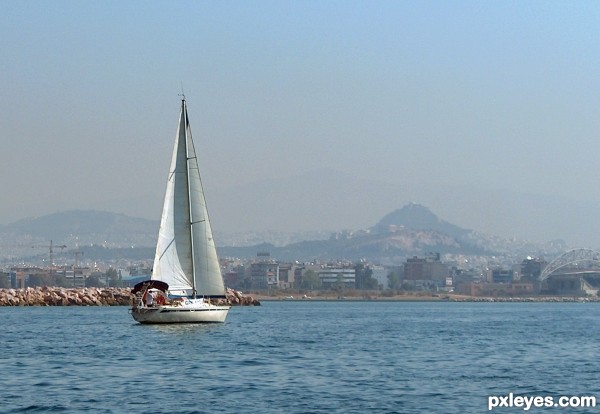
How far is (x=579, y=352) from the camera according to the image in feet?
181

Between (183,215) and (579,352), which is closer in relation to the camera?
(579,352)

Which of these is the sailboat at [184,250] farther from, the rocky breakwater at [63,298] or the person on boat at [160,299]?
the rocky breakwater at [63,298]

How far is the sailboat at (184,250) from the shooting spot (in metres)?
71.9

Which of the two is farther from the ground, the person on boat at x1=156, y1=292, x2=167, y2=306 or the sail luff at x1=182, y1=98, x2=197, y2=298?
the sail luff at x1=182, y1=98, x2=197, y2=298

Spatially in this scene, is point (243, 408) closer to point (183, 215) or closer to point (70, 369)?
point (70, 369)

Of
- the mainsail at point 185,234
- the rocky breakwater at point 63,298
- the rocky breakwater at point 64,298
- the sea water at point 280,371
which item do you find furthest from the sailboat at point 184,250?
the rocky breakwater at point 63,298

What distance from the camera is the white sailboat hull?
70.1 metres

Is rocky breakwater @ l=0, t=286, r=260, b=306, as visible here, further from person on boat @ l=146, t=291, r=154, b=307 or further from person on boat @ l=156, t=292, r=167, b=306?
person on boat @ l=146, t=291, r=154, b=307

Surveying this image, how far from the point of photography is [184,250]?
2842 inches

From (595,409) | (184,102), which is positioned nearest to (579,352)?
(595,409)

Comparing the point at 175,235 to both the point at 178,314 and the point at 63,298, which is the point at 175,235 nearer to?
the point at 178,314

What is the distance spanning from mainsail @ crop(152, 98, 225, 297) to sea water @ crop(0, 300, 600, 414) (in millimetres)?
4123

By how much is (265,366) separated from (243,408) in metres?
11.5

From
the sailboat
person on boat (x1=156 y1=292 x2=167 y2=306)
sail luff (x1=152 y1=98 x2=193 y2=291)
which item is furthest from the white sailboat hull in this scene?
sail luff (x1=152 y1=98 x2=193 y2=291)
